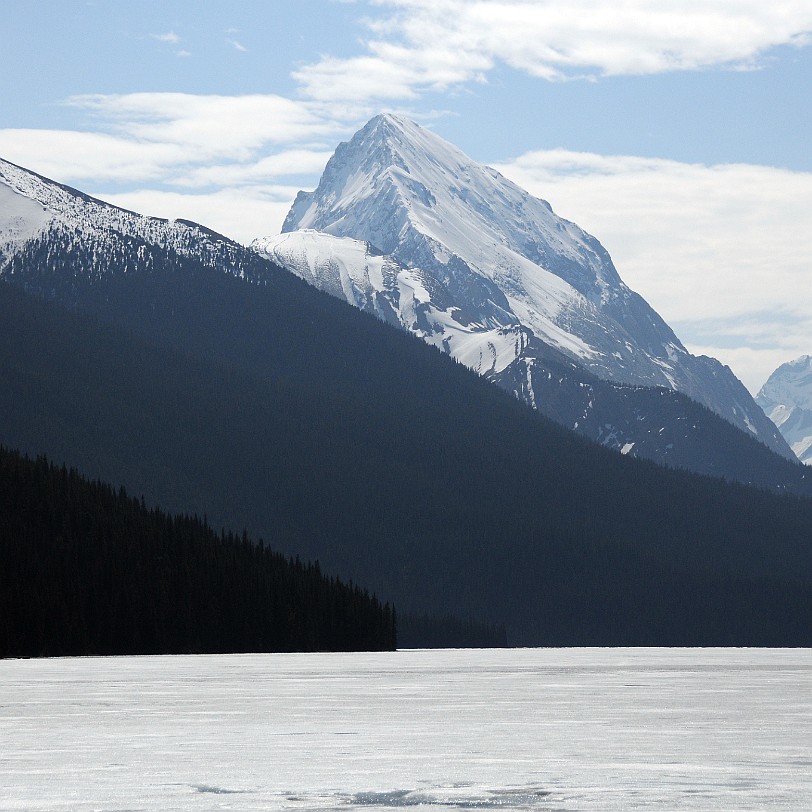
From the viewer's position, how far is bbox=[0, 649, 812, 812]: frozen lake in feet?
85.4

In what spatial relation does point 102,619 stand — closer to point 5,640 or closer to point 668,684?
point 5,640

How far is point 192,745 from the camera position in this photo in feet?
116

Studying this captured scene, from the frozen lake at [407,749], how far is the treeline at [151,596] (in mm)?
114359

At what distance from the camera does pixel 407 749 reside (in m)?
34.3

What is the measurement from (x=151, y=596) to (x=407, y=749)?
151m

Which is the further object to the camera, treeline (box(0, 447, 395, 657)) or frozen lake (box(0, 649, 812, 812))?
treeline (box(0, 447, 395, 657))

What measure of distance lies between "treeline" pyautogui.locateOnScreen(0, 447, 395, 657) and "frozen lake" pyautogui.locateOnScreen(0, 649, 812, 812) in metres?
114

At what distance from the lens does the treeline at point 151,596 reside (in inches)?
6781

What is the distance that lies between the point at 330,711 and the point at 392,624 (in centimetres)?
14982

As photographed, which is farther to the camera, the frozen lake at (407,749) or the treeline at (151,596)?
the treeline at (151,596)

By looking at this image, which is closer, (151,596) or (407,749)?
(407,749)

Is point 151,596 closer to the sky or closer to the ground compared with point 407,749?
closer to the sky

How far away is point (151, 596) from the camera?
596ft

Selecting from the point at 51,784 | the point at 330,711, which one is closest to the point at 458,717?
the point at 330,711
